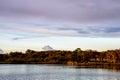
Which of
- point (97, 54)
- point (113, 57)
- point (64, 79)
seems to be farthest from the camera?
point (97, 54)

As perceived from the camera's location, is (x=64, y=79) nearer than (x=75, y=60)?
Yes

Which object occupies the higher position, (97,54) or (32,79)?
(97,54)

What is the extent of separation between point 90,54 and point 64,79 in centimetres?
12439

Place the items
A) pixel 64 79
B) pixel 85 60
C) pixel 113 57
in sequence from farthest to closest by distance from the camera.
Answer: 1. pixel 85 60
2. pixel 113 57
3. pixel 64 79

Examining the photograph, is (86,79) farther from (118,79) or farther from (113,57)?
(113,57)

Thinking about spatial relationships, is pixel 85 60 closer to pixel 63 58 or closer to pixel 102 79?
pixel 63 58

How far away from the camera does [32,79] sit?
58.9 m

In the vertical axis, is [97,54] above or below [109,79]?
above

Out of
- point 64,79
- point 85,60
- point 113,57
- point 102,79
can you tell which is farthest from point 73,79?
point 85,60

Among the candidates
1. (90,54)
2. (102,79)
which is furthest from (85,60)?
(102,79)

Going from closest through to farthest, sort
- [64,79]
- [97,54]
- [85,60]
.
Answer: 1. [64,79]
2. [85,60]
3. [97,54]

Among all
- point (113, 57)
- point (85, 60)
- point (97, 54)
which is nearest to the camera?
point (113, 57)

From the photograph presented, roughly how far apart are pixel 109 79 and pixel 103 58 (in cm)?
12547

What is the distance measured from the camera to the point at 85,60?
17750 centimetres
